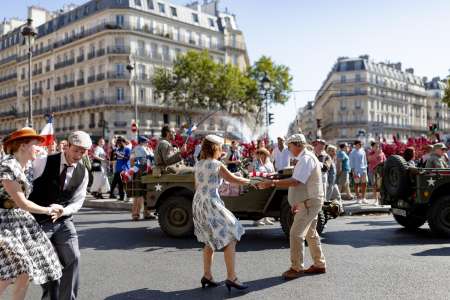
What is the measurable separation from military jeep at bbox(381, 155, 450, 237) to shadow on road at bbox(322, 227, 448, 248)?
0.98 feet

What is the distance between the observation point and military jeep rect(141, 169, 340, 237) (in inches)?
328

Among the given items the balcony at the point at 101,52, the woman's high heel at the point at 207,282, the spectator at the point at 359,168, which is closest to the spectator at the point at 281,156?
the spectator at the point at 359,168

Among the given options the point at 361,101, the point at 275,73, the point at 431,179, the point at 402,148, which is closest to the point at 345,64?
the point at 361,101

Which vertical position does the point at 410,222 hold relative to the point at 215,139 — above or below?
below

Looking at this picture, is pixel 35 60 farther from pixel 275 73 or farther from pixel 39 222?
pixel 39 222

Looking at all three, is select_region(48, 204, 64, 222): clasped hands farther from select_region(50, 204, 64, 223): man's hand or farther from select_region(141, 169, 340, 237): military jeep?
select_region(141, 169, 340, 237): military jeep

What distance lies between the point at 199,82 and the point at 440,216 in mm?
48038

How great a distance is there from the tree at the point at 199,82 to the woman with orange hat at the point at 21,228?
2034 inches

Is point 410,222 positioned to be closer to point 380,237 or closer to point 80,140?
point 380,237

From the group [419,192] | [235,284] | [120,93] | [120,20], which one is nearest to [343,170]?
[419,192]

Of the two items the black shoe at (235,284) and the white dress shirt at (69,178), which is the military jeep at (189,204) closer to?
the black shoe at (235,284)

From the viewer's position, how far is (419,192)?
9.00 metres

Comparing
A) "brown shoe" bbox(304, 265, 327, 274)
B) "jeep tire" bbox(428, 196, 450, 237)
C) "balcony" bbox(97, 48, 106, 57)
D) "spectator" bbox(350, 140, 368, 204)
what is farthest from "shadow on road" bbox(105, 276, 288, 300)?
"balcony" bbox(97, 48, 106, 57)

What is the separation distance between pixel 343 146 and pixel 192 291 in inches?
451
